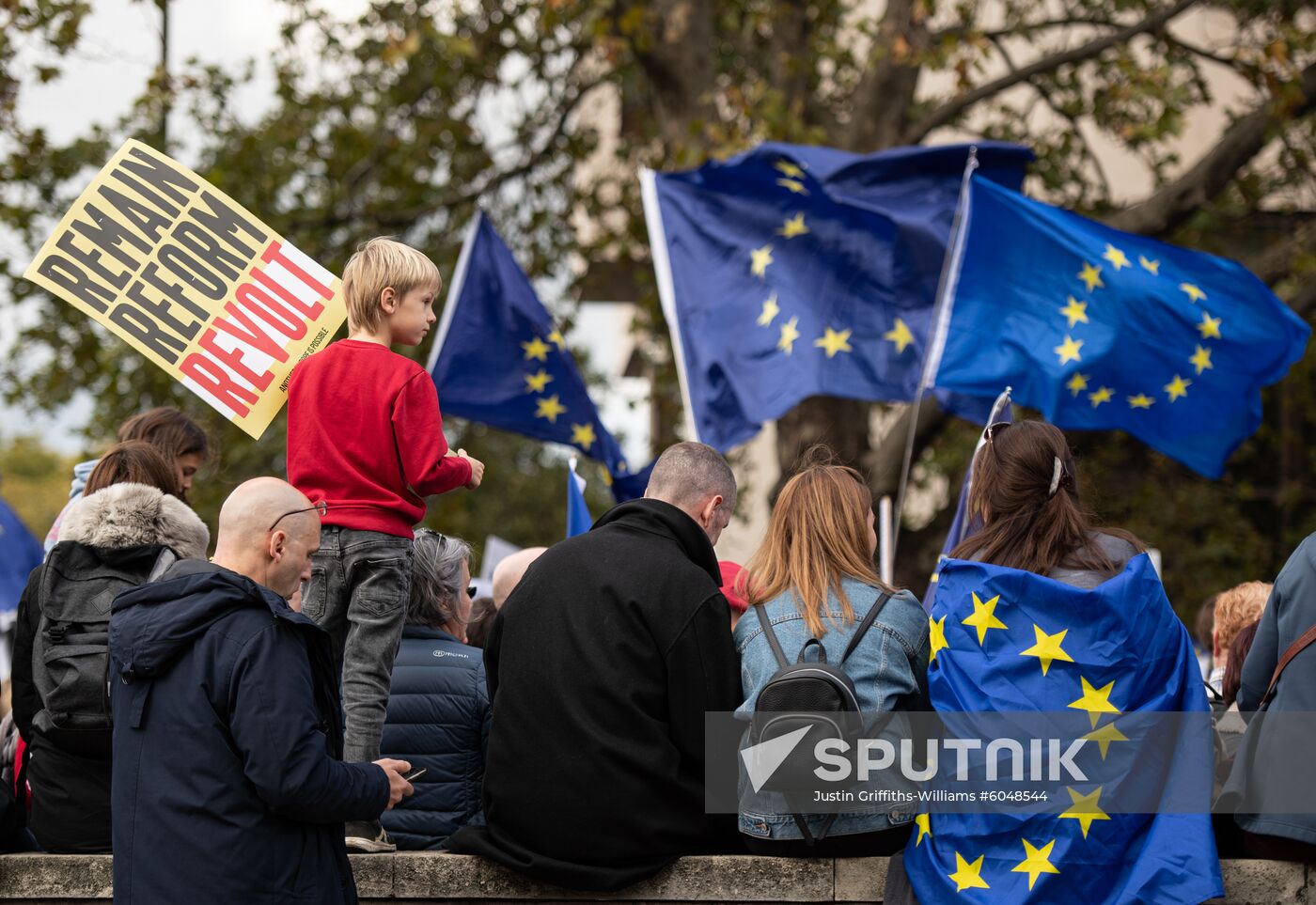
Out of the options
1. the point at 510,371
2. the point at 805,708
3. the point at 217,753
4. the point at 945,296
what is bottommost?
→ the point at 217,753

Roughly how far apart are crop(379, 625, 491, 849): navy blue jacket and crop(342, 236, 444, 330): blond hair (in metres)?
1.10

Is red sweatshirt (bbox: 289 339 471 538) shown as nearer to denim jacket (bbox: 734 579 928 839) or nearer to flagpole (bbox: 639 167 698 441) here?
denim jacket (bbox: 734 579 928 839)

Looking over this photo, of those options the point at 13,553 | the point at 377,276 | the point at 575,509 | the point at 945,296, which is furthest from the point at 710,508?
the point at 13,553

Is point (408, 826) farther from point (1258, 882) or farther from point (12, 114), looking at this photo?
point (12, 114)

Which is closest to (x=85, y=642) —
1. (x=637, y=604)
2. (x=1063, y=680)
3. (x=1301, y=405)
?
(x=637, y=604)

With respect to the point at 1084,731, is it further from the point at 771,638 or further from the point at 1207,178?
the point at 1207,178

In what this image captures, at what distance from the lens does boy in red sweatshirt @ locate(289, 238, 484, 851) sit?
14.9 feet

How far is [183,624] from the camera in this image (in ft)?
12.2

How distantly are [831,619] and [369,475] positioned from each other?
1.47 m

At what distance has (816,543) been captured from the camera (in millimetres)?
4352

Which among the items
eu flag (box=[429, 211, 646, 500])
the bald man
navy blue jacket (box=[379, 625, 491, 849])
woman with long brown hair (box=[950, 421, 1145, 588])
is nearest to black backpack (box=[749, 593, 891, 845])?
woman with long brown hair (box=[950, 421, 1145, 588])

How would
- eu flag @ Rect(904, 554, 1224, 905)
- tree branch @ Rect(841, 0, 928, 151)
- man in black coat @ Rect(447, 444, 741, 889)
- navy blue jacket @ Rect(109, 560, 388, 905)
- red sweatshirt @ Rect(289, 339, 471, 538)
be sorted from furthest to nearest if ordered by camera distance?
tree branch @ Rect(841, 0, 928, 151) → red sweatshirt @ Rect(289, 339, 471, 538) → man in black coat @ Rect(447, 444, 741, 889) → eu flag @ Rect(904, 554, 1224, 905) → navy blue jacket @ Rect(109, 560, 388, 905)

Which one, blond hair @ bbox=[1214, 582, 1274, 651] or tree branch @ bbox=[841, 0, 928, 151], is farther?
tree branch @ bbox=[841, 0, 928, 151]

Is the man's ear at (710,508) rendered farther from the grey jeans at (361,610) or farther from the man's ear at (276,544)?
the man's ear at (276,544)
